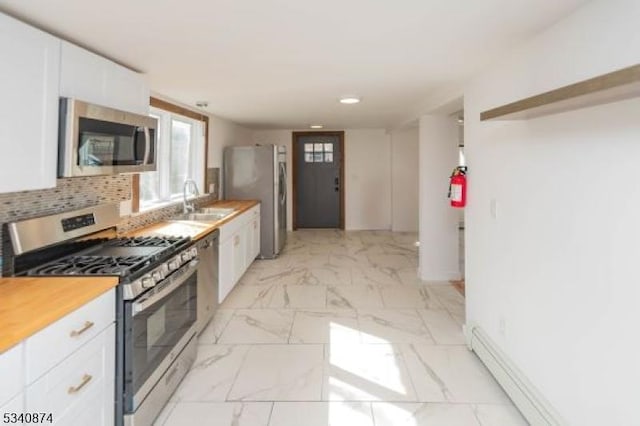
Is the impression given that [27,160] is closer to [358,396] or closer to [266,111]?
[358,396]

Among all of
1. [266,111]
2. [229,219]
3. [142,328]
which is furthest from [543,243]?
[266,111]

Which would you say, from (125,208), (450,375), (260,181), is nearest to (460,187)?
(450,375)

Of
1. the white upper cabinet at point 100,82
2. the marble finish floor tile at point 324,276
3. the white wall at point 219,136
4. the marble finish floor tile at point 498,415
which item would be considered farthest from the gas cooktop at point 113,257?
the white wall at point 219,136

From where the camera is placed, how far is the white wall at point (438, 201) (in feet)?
15.7

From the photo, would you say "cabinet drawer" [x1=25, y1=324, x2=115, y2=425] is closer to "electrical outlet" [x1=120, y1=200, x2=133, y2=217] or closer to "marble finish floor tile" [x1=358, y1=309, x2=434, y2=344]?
"electrical outlet" [x1=120, y1=200, x2=133, y2=217]

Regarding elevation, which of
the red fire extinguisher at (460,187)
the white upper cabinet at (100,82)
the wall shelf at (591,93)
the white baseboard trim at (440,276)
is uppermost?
the white upper cabinet at (100,82)

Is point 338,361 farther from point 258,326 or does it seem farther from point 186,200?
point 186,200

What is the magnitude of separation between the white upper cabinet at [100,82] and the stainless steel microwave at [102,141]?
88mm

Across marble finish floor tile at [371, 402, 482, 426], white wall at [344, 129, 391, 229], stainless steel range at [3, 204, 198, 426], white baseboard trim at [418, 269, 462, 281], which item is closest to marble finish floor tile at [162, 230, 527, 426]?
marble finish floor tile at [371, 402, 482, 426]

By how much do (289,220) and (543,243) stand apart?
6.79m

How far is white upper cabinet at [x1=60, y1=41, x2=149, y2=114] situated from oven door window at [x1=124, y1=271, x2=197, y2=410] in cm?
114

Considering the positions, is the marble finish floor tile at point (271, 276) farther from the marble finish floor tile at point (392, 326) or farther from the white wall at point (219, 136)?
the white wall at point (219, 136)

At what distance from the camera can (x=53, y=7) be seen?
1.75 m

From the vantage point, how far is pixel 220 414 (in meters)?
2.29
